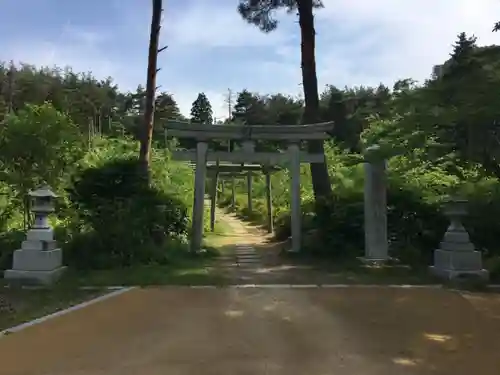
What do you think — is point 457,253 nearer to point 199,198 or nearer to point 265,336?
point 265,336

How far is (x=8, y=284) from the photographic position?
7.58 m

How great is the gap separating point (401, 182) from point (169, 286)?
5.32m

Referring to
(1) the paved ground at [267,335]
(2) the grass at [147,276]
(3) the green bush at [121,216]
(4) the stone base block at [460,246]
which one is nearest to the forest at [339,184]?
(3) the green bush at [121,216]


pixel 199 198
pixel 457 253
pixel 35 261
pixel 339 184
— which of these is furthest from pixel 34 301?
pixel 339 184

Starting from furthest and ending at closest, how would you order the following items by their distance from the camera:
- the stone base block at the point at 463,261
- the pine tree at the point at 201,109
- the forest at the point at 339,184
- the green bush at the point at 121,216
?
the pine tree at the point at 201,109 → the green bush at the point at 121,216 → the stone base block at the point at 463,261 → the forest at the point at 339,184

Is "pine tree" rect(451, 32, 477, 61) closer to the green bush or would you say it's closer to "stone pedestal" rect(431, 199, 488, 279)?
"stone pedestal" rect(431, 199, 488, 279)

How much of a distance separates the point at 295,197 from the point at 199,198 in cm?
195

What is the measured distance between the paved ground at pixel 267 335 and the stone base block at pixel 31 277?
1447mm

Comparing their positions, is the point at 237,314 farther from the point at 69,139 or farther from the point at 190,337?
the point at 69,139

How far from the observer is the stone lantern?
24.8 feet

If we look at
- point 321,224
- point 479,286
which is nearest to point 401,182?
point 321,224

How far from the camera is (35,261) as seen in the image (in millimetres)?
7629

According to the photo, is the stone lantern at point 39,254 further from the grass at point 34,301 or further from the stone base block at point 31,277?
the grass at point 34,301

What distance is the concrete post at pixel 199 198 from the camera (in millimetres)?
10492
